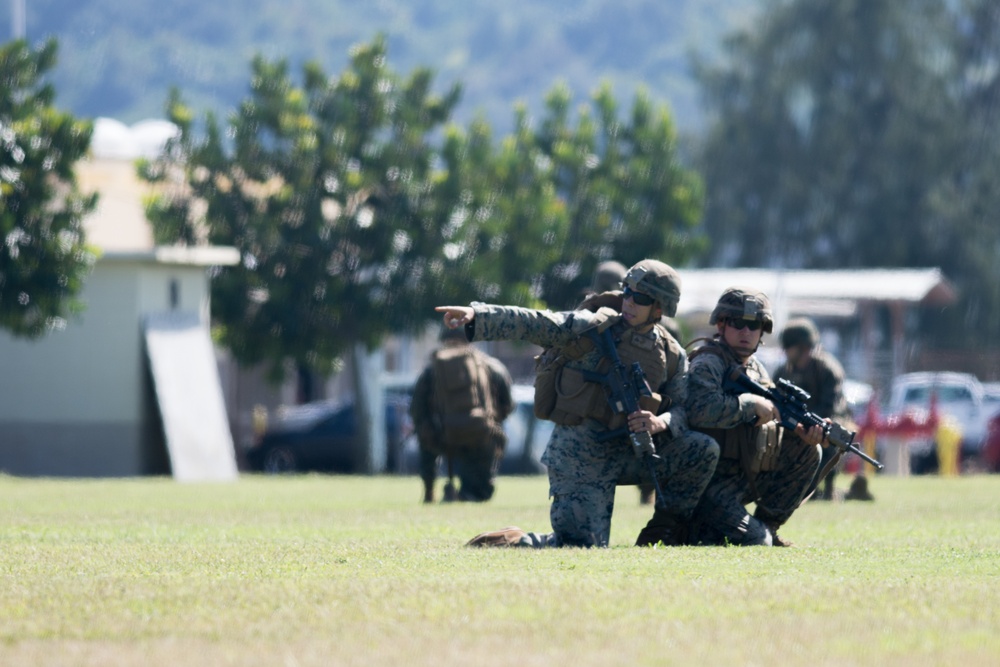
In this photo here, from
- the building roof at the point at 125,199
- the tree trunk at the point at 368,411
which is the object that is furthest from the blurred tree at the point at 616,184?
the building roof at the point at 125,199

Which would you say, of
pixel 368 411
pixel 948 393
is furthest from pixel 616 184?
pixel 948 393

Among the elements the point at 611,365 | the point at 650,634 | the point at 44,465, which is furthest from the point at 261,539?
the point at 44,465

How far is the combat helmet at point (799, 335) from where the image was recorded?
17.3 meters

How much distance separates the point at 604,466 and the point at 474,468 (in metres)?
7.59

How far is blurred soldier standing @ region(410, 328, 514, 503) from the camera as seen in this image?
1770cm

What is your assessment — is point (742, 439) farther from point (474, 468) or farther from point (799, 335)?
point (474, 468)

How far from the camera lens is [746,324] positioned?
10.4 meters

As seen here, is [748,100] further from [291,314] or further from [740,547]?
[740,547]

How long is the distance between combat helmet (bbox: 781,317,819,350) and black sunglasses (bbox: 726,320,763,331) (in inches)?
275

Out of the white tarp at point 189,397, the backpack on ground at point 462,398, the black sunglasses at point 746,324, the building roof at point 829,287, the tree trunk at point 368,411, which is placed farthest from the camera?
the building roof at point 829,287

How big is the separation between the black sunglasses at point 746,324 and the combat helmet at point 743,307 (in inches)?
0.9

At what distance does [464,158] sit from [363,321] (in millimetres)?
3419

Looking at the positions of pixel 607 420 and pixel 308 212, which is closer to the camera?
pixel 607 420

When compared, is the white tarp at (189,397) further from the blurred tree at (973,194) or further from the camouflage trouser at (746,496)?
the blurred tree at (973,194)
